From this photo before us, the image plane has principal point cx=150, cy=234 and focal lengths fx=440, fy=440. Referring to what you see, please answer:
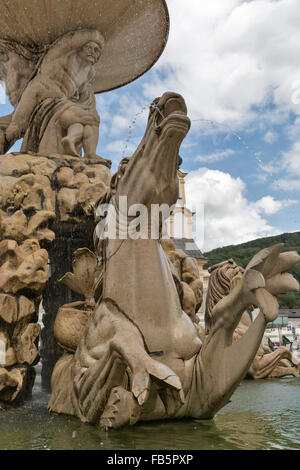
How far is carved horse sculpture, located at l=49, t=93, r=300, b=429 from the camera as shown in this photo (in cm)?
258

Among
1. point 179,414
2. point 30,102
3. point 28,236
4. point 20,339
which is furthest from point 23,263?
point 30,102

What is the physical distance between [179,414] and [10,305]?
1.77 meters

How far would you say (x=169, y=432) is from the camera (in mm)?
2604

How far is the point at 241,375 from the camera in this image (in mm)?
2770

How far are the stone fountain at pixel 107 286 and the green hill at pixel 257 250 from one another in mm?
3899

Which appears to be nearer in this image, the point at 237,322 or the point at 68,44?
the point at 237,322

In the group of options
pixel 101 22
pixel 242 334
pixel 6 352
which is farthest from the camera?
pixel 101 22

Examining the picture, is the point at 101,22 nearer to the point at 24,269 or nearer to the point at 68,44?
the point at 68,44

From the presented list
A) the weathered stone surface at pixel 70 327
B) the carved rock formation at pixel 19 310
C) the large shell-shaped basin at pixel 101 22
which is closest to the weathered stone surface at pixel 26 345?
the carved rock formation at pixel 19 310

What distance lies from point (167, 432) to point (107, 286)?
1055mm

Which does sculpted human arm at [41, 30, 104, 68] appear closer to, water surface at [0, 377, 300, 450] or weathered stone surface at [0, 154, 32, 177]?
weathered stone surface at [0, 154, 32, 177]

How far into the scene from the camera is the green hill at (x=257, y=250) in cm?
1188

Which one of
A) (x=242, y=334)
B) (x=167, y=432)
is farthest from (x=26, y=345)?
(x=242, y=334)
